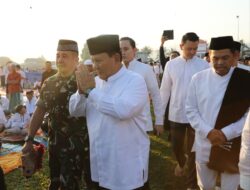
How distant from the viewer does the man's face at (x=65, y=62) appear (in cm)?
411

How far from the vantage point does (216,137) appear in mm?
3785

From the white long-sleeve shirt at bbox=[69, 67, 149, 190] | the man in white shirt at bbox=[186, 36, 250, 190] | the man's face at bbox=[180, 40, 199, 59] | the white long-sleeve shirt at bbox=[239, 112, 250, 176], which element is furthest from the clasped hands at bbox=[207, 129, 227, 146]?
the man's face at bbox=[180, 40, 199, 59]

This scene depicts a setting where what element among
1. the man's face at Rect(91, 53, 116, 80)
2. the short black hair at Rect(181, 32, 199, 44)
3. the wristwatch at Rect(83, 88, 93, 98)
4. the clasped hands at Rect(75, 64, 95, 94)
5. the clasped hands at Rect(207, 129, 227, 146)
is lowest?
the clasped hands at Rect(207, 129, 227, 146)

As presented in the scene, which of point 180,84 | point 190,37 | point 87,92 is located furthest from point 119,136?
point 190,37

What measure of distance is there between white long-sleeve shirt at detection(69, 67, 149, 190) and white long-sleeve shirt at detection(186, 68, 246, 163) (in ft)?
3.65

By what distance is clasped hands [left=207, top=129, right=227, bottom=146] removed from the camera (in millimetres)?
3754

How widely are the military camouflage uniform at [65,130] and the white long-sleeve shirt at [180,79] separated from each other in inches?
87.3

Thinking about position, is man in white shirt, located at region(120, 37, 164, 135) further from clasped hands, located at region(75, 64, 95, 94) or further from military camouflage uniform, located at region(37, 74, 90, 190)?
clasped hands, located at region(75, 64, 95, 94)

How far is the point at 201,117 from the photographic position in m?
4.04

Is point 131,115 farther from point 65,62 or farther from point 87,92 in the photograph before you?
point 65,62

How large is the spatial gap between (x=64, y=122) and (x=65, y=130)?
0.29 ft

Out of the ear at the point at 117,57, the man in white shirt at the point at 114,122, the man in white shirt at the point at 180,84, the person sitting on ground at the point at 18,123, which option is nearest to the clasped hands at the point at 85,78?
the man in white shirt at the point at 114,122

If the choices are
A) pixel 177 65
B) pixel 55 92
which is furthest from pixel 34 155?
pixel 177 65

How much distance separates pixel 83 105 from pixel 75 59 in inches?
49.6
